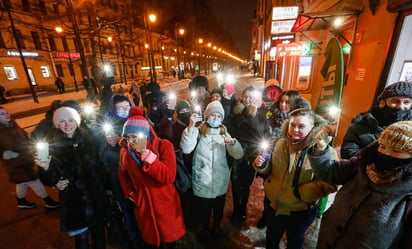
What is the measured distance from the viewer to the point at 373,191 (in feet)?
4.17

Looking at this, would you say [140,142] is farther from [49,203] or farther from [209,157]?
[49,203]

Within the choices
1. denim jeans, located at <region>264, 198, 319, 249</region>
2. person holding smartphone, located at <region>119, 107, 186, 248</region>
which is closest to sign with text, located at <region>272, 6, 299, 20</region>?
denim jeans, located at <region>264, 198, 319, 249</region>

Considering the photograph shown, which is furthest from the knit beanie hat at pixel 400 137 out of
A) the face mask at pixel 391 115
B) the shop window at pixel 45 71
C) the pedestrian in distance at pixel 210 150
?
the shop window at pixel 45 71

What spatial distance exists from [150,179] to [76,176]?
98cm

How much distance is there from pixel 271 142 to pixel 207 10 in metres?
51.2

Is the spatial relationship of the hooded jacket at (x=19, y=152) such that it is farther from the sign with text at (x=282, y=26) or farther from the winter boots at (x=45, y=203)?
the sign with text at (x=282, y=26)

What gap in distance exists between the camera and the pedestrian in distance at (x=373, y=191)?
3.80 ft

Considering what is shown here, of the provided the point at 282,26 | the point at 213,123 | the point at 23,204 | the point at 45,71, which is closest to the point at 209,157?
the point at 213,123

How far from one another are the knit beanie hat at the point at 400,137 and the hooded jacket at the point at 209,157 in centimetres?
143

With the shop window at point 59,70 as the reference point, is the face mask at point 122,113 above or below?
below

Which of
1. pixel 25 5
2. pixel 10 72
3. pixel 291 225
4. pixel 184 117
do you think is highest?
pixel 25 5

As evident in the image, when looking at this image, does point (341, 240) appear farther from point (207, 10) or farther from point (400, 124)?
point (207, 10)

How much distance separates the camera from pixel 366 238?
4.34ft

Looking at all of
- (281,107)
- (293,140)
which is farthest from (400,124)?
(281,107)
